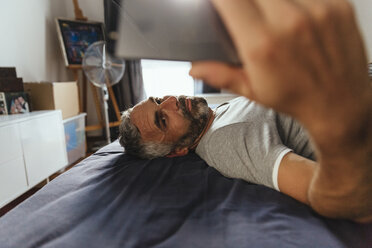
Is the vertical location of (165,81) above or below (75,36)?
below

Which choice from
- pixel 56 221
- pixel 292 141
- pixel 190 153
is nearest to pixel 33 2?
pixel 190 153

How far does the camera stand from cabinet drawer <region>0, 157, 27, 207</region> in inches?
52.3

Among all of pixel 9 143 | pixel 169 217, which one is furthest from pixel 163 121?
pixel 9 143

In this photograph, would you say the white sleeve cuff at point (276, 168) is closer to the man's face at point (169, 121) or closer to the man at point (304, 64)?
the man at point (304, 64)

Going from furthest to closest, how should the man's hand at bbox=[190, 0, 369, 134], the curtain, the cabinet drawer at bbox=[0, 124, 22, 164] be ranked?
the curtain
the cabinet drawer at bbox=[0, 124, 22, 164]
the man's hand at bbox=[190, 0, 369, 134]

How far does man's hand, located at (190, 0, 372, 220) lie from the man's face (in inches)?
31.6

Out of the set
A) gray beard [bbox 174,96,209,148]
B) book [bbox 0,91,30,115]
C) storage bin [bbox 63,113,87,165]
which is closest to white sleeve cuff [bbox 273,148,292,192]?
gray beard [bbox 174,96,209,148]

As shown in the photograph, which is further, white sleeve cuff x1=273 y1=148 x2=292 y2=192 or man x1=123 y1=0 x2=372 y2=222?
white sleeve cuff x1=273 y1=148 x2=292 y2=192

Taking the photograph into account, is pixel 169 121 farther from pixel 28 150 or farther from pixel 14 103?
pixel 14 103

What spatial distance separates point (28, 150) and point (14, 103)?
1.38ft

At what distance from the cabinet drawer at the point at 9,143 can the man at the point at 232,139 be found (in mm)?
773

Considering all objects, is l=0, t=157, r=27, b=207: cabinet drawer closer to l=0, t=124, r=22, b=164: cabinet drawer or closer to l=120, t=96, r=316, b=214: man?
l=0, t=124, r=22, b=164: cabinet drawer

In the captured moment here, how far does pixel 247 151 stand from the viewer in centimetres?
75

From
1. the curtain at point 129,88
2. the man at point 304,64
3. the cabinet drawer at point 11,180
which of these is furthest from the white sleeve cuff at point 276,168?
the curtain at point 129,88
